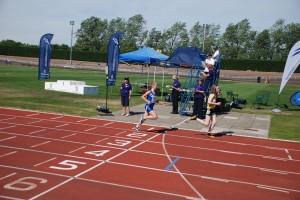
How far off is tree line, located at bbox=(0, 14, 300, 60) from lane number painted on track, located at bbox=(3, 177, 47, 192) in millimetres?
78090

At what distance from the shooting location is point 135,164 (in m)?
9.06

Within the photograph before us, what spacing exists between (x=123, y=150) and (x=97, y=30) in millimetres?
110228

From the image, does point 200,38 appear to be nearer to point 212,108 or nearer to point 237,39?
point 237,39

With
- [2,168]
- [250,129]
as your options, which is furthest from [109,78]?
[2,168]

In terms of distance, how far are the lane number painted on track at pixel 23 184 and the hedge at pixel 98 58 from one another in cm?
7294

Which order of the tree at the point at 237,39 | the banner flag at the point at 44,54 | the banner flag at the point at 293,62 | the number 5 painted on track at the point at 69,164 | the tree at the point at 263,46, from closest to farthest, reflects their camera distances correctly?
the number 5 painted on track at the point at 69,164 → the banner flag at the point at 293,62 → the banner flag at the point at 44,54 → the tree at the point at 263,46 → the tree at the point at 237,39

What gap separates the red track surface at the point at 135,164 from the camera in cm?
724

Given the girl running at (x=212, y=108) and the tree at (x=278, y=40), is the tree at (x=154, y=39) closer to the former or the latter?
the tree at (x=278, y=40)

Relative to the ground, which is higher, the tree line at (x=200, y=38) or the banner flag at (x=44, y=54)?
the tree line at (x=200, y=38)

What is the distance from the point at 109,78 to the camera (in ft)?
60.8

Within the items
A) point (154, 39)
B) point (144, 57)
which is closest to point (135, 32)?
point (154, 39)

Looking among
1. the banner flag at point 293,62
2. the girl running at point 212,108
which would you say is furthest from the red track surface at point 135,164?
the banner flag at point 293,62

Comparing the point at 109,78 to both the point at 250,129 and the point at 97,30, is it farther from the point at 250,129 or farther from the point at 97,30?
the point at 97,30

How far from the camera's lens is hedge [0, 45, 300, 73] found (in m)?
74.0
